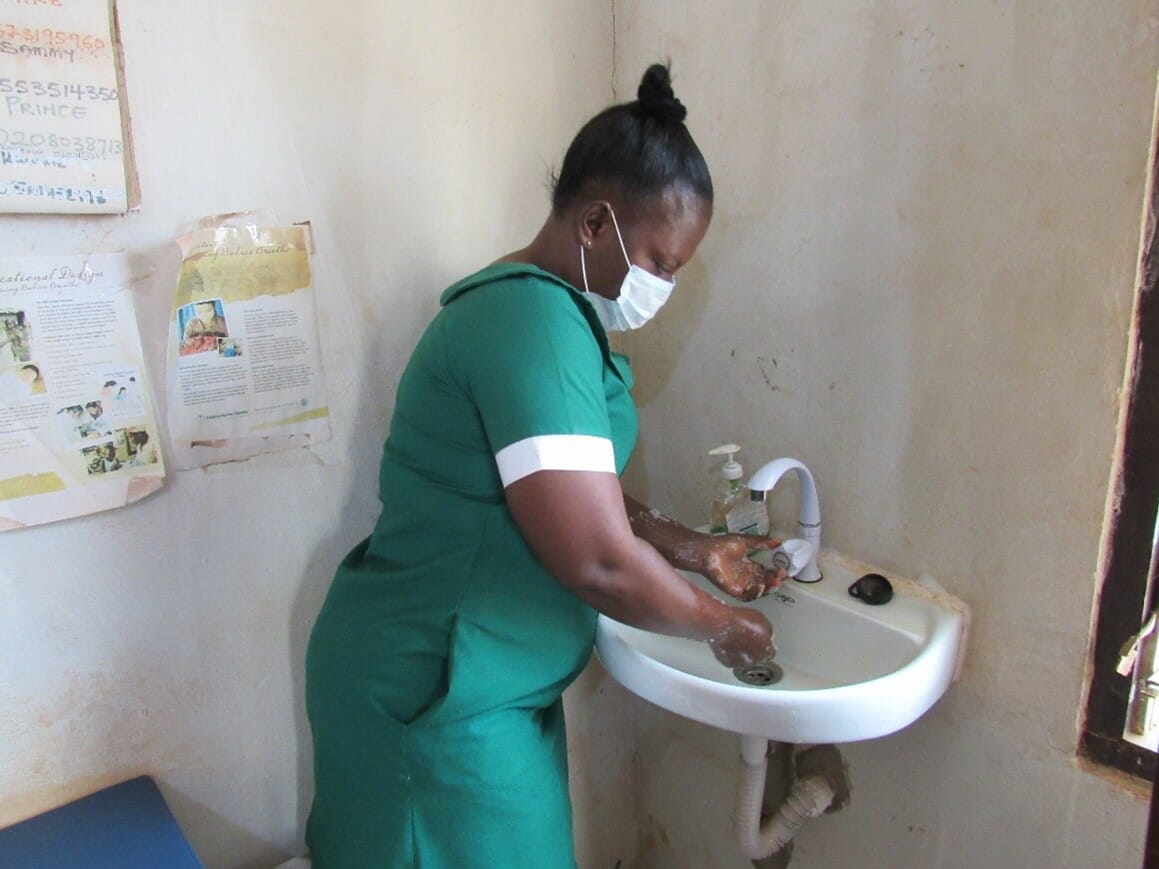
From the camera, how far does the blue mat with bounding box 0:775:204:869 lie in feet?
2.69

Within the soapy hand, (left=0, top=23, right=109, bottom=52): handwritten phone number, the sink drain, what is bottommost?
the sink drain

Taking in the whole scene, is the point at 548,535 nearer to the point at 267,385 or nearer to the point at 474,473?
the point at 474,473

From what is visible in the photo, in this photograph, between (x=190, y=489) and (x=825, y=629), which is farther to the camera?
(x=825, y=629)

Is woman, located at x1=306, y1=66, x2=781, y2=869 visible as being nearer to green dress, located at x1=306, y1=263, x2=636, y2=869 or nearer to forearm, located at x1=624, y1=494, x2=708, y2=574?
green dress, located at x1=306, y1=263, x2=636, y2=869

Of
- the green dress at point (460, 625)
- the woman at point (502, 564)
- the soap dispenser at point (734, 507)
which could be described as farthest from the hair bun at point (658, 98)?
the soap dispenser at point (734, 507)

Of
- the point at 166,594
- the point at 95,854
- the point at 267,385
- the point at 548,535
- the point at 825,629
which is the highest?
the point at 267,385

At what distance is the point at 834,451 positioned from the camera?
110cm

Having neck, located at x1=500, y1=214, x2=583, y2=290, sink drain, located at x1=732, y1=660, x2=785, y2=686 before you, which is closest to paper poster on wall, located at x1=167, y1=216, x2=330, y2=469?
neck, located at x1=500, y1=214, x2=583, y2=290

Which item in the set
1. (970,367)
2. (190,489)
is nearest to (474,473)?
(190,489)

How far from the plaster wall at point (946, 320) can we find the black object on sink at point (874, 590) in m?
0.04

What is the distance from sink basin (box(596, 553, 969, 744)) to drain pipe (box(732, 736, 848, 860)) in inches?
5.7

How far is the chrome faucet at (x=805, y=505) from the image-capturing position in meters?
1.04

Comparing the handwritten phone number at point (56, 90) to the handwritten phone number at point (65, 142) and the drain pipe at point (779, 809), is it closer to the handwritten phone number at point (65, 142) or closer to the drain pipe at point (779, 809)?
the handwritten phone number at point (65, 142)

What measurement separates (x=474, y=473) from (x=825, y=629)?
0.60 m
